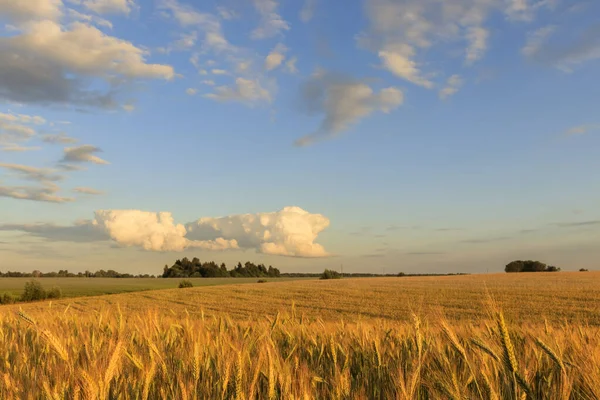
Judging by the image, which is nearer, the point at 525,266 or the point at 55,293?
the point at 55,293

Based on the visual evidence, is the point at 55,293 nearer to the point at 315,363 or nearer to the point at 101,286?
the point at 101,286

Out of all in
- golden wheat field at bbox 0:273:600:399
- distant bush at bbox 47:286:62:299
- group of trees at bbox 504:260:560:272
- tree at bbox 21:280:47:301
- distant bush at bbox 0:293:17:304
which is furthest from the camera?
group of trees at bbox 504:260:560:272

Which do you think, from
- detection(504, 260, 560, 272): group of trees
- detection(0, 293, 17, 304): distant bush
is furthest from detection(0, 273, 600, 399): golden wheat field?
detection(504, 260, 560, 272): group of trees

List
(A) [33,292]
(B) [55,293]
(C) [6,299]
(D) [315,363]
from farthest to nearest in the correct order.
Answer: (B) [55,293], (A) [33,292], (C) [6,299], (D) [315,363]

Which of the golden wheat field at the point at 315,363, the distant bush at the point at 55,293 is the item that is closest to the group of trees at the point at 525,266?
the distant bush at the point at 55,293

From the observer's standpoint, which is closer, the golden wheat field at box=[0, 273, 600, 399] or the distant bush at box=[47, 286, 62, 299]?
the golden wheat field at box=[0, 273, 600, 399]

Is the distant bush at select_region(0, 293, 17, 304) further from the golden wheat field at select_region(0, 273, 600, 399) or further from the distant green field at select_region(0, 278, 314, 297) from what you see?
the golden wheat field at select_region(0, 273, 600, 399)

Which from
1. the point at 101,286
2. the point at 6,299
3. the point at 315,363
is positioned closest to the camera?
the point at 315,363

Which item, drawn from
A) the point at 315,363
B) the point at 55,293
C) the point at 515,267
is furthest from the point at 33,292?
the point at 515,267

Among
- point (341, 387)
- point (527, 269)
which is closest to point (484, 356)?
point (341, 387)

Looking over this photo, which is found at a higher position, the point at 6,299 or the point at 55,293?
the point at 55,293

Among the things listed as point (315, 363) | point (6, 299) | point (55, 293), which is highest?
point (315, 363)

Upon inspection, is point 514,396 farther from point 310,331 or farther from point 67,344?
point 67,344

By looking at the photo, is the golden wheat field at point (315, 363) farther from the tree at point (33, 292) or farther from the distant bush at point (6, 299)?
the tree at point (33, 292)
